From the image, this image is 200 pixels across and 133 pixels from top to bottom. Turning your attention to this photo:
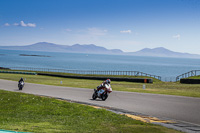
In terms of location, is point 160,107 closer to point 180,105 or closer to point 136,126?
point 180,105

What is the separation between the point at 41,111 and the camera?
12.3 m

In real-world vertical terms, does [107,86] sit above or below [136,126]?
above

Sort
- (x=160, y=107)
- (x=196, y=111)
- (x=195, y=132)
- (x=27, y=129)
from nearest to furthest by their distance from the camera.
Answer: (x=27, y=129) → (x=195, y=132) → (x=196, y=111) → (x=160, y=107)

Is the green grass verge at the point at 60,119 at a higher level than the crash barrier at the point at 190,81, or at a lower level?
lower

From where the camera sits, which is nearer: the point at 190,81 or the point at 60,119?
the point at 60,119

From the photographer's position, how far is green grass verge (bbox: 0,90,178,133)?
841 cm

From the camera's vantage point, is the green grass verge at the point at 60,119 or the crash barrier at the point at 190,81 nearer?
the green grass verge at the point at 60,119

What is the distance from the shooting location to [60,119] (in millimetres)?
10445

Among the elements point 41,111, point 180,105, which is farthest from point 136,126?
point 180,105

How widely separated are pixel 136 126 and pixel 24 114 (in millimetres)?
5126

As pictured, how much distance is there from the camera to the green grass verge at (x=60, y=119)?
841cm

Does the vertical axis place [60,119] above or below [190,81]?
below

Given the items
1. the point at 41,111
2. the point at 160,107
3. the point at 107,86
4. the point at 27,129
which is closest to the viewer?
the point at 27,129

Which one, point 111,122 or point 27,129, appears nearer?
point 27,129
